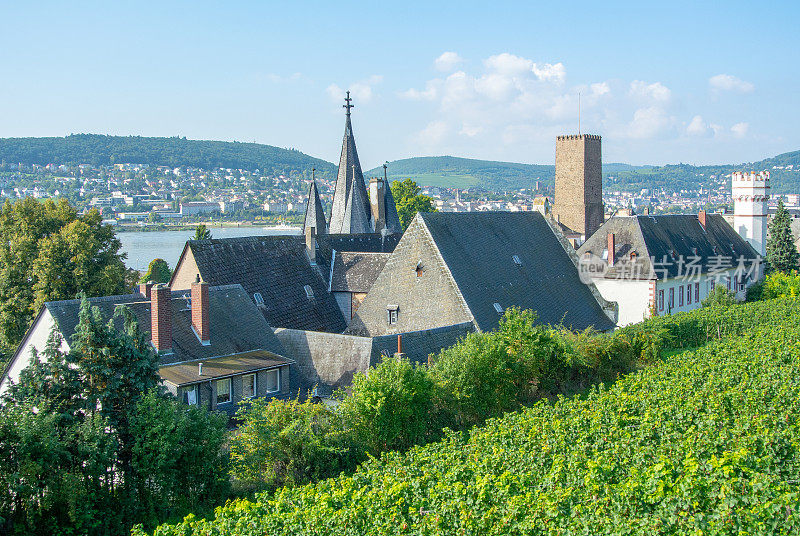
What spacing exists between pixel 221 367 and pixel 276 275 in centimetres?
976

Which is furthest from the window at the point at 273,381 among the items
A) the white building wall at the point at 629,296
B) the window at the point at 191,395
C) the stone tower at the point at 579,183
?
the stone tower at the point at 579,183

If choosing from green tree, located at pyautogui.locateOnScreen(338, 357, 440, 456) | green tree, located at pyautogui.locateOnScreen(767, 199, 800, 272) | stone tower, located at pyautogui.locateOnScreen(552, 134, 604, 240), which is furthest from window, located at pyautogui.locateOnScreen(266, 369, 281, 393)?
green tree, located at pyautogui.locateOnScreen(767, 199, 800, 272)

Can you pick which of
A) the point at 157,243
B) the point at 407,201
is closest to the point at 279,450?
the point at 407,201

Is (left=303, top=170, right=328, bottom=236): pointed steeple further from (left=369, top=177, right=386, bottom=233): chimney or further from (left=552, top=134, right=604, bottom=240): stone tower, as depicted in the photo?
(left=552, top=134, right=604, bottom=240): stone tower

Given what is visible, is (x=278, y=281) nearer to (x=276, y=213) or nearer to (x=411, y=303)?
(x=411, y=303)

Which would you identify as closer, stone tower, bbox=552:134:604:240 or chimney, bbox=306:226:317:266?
chimney, bbox=306:226:317:266

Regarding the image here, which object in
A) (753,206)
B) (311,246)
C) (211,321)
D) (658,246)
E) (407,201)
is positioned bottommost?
(211,321)

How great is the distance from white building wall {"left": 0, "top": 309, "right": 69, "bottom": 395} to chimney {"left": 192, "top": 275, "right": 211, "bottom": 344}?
156 inches

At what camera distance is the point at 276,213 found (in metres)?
180

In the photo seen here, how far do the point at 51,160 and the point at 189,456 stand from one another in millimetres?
179163

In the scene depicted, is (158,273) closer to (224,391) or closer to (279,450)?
(224,391)

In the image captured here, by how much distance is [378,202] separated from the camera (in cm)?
4631

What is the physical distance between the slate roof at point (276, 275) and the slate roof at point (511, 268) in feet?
23.6

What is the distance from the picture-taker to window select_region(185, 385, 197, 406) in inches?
862
